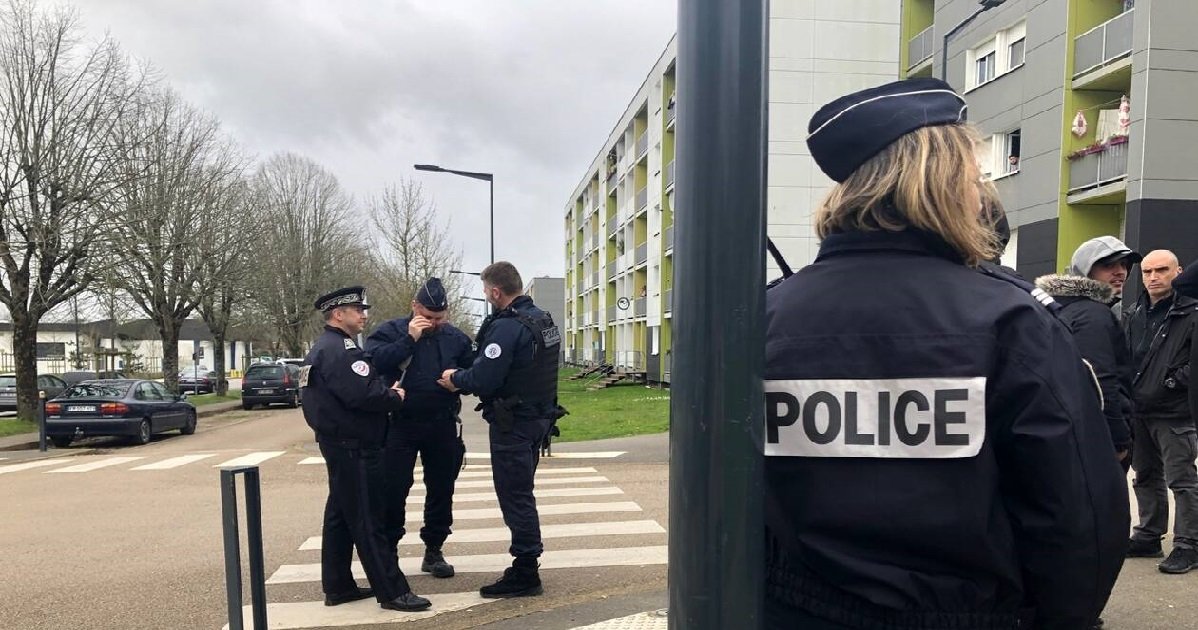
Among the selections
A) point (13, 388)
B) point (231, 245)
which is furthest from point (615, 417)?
point (13, 388)

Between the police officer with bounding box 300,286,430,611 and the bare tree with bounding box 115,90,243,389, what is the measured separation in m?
17.9

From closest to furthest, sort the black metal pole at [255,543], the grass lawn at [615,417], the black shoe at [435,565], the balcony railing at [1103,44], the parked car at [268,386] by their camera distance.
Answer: the black metal pole at [255,543]
the black shoe at [435,565]
the grass lawn at [615,417]
the balcony railing at [1103,44]
the parked car at [268,386]

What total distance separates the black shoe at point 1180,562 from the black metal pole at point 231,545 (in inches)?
210

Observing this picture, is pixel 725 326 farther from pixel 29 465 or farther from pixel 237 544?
pixel 29 465

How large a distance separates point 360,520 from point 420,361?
113cm

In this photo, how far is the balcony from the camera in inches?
621

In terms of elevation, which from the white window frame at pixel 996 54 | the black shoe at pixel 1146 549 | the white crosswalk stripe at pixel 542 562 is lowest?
the white crosswalk stripe at pixel 542 562

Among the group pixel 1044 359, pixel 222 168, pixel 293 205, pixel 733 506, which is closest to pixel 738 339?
pixel 733 506

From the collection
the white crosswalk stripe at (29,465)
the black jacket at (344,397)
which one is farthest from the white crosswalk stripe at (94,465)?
the black jacket at (344,397)

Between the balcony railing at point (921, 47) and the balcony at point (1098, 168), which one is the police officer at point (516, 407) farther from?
the balcony railing at point (921, 47)

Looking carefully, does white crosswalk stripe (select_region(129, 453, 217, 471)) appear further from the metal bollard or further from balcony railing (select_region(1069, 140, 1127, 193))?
balcony railing (select_region(1069, 140, 1127, 193))

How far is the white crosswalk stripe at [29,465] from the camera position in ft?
39.9

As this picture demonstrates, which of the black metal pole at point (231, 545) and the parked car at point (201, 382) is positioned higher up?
the black metal pole at point (231, 545)

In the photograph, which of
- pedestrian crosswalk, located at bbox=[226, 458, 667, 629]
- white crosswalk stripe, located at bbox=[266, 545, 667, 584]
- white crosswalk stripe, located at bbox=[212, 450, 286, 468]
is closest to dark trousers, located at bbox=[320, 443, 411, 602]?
pedestrian crosswalk, located at bbox=[226, 458, 667, 629]
